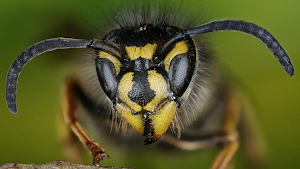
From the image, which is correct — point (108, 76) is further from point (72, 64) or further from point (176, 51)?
point (72, 64)

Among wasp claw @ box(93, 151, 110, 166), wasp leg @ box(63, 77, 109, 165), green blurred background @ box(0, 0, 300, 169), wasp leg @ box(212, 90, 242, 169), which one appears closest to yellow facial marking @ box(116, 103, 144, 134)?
wasp claw @ box(93, 151, 110, 166)

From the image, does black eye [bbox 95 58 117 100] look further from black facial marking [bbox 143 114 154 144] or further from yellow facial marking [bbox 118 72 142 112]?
black facial marking [bbox 143 114 154 144]

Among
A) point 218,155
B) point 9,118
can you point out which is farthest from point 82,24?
point 218,155

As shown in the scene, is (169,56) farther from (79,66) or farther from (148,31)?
(79,66)

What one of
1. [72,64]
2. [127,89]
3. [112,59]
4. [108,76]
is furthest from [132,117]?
[72,64]

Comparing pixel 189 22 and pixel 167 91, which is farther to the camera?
pixel 189 22

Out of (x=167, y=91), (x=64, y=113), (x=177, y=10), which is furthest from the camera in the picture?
(x=64, y=113)
